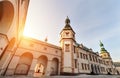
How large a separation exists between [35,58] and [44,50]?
2889 millimetres

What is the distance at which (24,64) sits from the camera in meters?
17.0

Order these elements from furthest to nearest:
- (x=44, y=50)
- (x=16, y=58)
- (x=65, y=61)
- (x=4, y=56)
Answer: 1. (x=65, y=61)
2. (x=44, y=50)
3. (x=16, y=58)
4. (x=4, y=56)

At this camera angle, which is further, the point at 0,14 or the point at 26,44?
the point at 26,44

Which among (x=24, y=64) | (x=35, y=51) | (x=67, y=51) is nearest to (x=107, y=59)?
(x=67, y=51)

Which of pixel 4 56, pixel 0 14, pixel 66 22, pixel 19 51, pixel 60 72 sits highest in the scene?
pixel 66 22

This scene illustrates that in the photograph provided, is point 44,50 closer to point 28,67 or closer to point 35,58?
point 35,58

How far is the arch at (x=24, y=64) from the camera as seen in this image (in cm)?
1631

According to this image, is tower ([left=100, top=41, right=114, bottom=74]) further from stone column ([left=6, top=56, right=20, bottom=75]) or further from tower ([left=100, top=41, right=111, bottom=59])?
stone column ([left=6, top=56, right=20, bottom=75])

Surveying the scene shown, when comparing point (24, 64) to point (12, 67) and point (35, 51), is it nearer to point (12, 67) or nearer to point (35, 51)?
point (12, 67)

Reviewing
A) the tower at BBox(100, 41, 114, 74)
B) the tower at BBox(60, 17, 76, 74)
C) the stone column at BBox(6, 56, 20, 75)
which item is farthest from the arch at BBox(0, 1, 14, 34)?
the tower at BBox(100, 41, 114, 74)

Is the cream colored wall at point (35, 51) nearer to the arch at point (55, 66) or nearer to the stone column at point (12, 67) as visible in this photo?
the stone column at point (12, 67)

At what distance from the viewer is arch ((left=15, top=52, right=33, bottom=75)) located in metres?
16.3

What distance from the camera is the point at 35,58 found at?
17438 millimetres

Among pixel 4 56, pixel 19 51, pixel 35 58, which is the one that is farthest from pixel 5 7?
pixel 35 58
